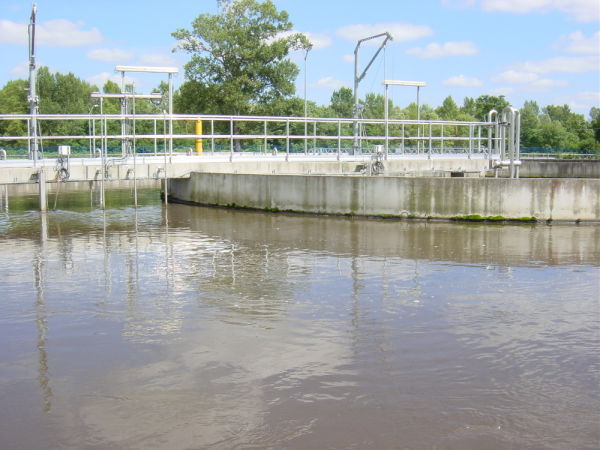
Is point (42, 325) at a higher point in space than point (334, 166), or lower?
lower

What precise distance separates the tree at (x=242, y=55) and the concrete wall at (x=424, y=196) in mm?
24435

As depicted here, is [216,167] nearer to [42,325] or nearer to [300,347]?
[42,325]

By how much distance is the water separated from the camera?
5641mm

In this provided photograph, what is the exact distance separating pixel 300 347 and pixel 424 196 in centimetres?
1260

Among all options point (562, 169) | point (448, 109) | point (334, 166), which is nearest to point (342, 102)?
point (448, 109)

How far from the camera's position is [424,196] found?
769 inches

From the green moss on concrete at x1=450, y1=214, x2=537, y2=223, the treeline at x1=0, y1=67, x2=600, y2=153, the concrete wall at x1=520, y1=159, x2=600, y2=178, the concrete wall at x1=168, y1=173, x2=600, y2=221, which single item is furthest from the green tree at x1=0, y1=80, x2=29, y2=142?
the green moss on concrete at x1=450, y1=214, x2=537, y2=223

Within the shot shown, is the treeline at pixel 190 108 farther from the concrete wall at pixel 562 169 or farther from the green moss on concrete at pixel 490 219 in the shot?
the green moss on concrete at pixel 490 219

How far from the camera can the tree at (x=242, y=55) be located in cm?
4556

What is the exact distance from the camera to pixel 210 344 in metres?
7.73

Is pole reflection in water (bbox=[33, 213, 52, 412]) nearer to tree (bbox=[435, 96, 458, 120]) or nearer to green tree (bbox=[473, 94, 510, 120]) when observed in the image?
green tree (bbox=[473, 94, 510, 120])

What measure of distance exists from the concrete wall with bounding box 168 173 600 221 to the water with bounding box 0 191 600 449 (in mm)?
4771

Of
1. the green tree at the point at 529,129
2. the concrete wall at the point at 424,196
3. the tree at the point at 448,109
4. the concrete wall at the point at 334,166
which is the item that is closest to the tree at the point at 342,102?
the tree at the point at 448,109

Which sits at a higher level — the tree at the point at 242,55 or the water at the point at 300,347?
the tree at the point at 242,55
